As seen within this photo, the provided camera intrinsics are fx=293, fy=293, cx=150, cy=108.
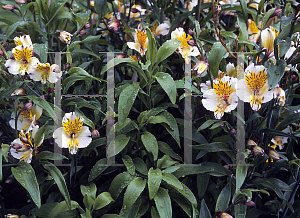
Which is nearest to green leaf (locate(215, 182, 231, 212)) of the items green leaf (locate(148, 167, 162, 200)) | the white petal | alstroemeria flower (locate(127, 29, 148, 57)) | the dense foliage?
the dense foliage

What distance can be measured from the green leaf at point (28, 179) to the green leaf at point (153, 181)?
335mm

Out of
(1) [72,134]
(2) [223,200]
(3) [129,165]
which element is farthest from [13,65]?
(2) [223,200]

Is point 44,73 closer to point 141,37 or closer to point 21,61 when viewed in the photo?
point 21,61

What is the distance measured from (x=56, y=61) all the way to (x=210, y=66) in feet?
1.94

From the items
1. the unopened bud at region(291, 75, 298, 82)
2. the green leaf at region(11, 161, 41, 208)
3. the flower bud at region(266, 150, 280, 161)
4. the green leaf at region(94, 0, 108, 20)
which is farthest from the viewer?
the green leaf at region(94, 0, 108, 20)

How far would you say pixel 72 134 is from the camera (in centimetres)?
97

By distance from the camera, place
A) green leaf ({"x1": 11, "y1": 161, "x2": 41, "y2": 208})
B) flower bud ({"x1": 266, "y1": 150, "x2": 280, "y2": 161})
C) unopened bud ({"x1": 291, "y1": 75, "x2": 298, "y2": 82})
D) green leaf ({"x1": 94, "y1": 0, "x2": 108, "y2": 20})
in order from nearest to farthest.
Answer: green leaf ({"x1": 11, "y1": 161, "x2": 41, "y2": 208})
flower bud ({"x1": 266, "y1": 150, "x2": 280, "y2": 161})
unopened bud ({"x1": 291, "y1": 75, "x2": 298, "y2": 82})
green leaf ({"x1": 94, "y1": 0, "x2": 108, "y2": 20})

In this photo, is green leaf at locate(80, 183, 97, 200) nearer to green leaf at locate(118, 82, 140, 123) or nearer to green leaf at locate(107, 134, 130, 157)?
green leaf at locate(107, 134, 130, 157)

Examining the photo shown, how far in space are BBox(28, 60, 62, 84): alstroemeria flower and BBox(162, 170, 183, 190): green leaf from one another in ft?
1.58

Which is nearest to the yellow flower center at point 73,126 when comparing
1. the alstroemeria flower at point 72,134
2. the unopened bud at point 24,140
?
the alstroemeria flower at point 72,134

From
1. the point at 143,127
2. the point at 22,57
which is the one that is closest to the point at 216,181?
the point at 143,127

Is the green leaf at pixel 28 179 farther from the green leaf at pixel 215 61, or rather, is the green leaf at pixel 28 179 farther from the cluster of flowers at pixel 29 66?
the green leaf at pixel 215 61

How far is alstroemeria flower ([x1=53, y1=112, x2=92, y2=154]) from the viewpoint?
95cm

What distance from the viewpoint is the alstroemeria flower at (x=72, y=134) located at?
95cm
